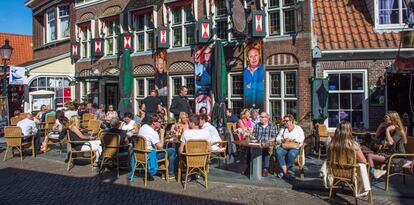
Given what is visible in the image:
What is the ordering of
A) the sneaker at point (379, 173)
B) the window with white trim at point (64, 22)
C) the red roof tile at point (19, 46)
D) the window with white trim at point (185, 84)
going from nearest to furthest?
the sneaker at point (379, 173) < the window with white trim at point (185, 84) < the window with white trim at point (64, 22) < the red roof tile at point (19, 46)

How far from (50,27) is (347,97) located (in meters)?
19.2

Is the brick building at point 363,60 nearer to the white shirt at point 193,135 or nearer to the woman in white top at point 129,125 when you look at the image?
the white shirt at point 193,135

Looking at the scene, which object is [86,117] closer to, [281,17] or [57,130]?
[57,130]

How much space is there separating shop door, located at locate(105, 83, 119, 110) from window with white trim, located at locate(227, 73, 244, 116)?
23.5 feet

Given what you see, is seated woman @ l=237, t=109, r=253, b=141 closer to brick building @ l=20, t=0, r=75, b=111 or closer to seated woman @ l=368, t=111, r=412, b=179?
seated woman @ l=368, t=111, r=412, b=179

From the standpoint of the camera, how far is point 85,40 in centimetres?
1967

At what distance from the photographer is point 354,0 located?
1287cm

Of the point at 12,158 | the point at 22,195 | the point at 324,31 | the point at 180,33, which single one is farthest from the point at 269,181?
the point at 180,33

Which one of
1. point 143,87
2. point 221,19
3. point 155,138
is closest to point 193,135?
point 155,138

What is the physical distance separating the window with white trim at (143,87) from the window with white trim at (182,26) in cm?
213

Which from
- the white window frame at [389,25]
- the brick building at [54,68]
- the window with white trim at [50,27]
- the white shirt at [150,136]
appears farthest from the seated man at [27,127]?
the window with white trim at [50,27]

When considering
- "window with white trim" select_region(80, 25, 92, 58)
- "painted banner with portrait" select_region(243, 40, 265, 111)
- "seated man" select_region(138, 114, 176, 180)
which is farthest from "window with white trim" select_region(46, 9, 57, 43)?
"seated man" select_region(138, 114, 176, 180)

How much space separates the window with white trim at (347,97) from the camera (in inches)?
452

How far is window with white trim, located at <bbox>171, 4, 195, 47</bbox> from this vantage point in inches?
588
